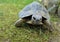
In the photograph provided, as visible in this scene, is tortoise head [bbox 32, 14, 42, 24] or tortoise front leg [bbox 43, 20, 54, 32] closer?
tortoise head [bbox 32, 14, 42, 24]

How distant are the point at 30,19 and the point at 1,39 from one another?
0.61 metres

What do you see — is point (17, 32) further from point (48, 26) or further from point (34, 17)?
point (48, 26)

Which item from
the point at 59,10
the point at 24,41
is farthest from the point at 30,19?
the point at 59,10

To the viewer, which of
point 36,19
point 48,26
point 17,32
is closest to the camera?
point 36,19

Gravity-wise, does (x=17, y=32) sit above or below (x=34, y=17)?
below

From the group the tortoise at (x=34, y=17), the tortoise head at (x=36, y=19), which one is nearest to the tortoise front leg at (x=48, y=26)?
the tortoise at (x=34, y=17)

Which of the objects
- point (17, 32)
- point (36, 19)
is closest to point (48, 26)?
point (36, 19)

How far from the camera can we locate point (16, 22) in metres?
3.39

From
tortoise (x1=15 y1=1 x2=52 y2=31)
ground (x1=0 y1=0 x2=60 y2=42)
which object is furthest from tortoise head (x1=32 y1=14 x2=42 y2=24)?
ground (x1=0 y1=0 x2=60 y2=42)

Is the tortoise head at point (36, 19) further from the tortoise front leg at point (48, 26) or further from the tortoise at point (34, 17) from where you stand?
the tortoise front leg at point (48, 26)

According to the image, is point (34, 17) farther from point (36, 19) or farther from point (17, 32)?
point (17, 32)

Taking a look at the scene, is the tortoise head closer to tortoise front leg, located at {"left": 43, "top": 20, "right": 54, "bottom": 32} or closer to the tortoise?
the tortoise

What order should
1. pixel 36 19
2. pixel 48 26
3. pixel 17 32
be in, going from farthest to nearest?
pixel 48 26, pixel 17 32, pixel 36 19

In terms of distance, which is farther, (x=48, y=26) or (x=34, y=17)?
(x=48, y=26)
